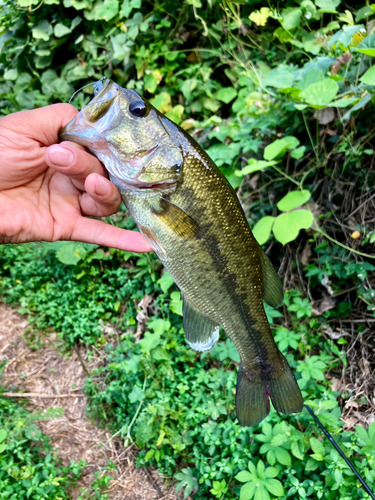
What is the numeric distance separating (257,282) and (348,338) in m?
1.37

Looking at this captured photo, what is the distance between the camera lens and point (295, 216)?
2.27 metres

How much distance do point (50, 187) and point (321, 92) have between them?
1.72 m

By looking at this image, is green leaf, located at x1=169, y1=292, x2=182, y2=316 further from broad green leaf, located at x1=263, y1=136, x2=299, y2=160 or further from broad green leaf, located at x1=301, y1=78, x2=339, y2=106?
broad green leaf, located at x1=301, y1=78, x2=339, y2=106

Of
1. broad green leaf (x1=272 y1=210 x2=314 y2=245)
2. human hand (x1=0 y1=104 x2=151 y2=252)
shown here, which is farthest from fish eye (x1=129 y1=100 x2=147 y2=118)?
broad green leaf (x1=272 y1=210 x2=314 y2=245)

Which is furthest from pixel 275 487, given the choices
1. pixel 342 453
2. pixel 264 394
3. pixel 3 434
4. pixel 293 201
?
pixel 3 434

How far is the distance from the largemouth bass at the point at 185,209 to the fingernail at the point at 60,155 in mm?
86

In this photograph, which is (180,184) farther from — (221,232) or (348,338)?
(348,338)

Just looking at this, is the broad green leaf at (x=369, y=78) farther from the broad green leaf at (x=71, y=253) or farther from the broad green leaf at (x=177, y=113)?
the broad green leaf at (x=71, y=253)

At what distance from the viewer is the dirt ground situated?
8.72ft

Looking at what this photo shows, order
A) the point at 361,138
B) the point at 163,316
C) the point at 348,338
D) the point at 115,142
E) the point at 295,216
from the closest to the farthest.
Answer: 1. the point at 115,142
2. the point at 295,216
3. the point at 361,138
4. the point at 348,338
5. the point at 163,316

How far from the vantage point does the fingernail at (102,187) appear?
4.72 feet

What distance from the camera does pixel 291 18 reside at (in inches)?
121

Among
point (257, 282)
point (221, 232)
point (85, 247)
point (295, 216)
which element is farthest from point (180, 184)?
point (85, 247)

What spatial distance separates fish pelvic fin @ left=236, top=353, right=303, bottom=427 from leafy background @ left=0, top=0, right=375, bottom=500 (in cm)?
37
